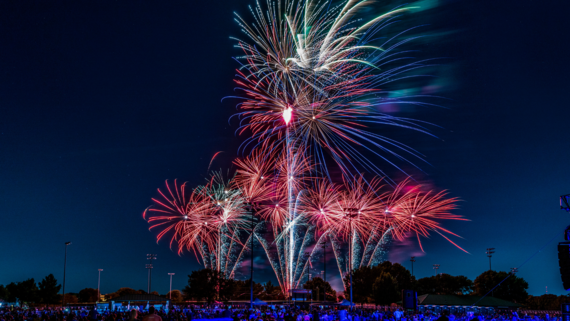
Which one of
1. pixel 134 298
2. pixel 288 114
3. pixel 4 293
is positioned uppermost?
pixel 288 114

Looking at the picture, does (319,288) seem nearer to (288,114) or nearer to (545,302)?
(545,302)

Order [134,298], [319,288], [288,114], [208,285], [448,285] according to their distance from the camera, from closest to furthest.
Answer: [288,114]
[134,298]
[208,285]
[448,285]
[319,288]

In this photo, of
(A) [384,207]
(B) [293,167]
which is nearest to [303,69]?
(B) [293,167]

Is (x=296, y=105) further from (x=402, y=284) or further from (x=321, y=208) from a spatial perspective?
(x=402, y=284)

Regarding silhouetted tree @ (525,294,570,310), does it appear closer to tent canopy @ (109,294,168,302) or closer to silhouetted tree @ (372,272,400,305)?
silhouetted tree @ (372,272,400,305)

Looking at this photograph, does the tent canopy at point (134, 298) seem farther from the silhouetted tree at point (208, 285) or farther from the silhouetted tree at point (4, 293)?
the silhouetted tree at point (4, 293)

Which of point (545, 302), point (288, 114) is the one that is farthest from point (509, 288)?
point (288, 114)

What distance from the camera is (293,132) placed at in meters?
32.4

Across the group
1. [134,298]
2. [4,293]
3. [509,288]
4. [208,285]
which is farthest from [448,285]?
[4,293]

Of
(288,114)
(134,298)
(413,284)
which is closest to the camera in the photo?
(288,114)

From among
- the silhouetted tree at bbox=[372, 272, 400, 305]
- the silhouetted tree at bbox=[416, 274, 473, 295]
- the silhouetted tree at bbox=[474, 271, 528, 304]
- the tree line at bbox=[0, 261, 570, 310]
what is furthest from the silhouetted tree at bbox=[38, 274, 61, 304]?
the silhouetted tree at bbox=[474, 271, 528, 304]

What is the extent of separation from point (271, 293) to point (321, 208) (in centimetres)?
6833

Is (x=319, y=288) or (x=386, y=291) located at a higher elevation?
(x=386, y=291)

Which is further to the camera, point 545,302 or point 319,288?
point 319,288
